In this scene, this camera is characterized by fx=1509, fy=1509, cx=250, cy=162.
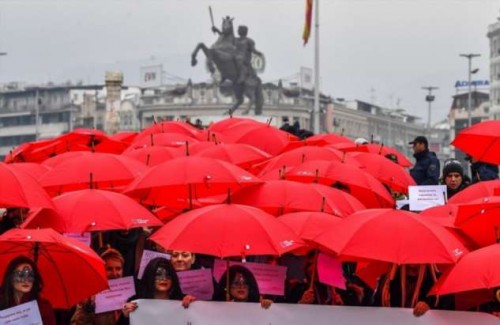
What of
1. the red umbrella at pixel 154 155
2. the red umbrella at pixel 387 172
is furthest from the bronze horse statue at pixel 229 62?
the red umbrella at pixel 387 172

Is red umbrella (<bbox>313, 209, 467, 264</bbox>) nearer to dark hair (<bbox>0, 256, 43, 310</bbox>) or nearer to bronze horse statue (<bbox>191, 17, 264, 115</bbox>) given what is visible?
dark hair (<bbox>0, 256, 43, 310</bbox>)

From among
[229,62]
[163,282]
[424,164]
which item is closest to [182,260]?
→ [163,282]

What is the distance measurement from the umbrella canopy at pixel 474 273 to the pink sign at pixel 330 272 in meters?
1.33

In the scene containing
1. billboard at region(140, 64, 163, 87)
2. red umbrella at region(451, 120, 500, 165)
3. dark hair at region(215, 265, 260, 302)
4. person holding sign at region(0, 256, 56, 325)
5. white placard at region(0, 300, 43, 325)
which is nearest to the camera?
white placard at region(0, 300, 43, 325)

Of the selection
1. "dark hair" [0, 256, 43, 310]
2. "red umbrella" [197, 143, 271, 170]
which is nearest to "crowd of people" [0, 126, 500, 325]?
"dark hair" [0, 256, 43, 310]

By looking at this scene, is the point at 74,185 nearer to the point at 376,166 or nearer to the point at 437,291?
the point at 376,166

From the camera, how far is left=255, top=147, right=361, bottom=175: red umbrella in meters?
14.9

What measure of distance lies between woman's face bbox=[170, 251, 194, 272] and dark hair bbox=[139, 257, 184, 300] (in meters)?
0.58

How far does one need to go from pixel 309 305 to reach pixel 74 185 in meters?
4.94

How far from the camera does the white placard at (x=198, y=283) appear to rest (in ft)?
32.3

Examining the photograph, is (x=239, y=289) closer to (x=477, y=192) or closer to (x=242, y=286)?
(x=242, y=286)

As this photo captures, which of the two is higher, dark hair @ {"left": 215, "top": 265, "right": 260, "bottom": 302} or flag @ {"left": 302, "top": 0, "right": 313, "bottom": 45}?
flag @ {"left": 302, "top": 0, "right": 313, "bottom": 45}

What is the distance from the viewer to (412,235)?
9.21m

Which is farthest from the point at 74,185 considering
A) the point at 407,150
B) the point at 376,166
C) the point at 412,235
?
the point at 407,150
